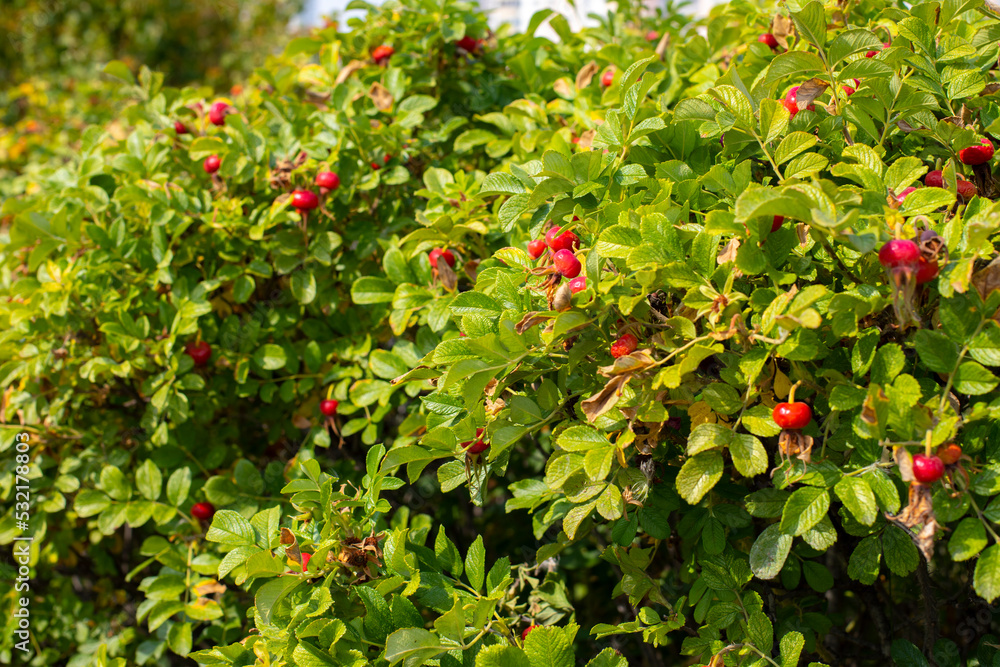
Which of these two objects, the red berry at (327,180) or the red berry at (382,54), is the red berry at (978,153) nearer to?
the red berry at (327,180)

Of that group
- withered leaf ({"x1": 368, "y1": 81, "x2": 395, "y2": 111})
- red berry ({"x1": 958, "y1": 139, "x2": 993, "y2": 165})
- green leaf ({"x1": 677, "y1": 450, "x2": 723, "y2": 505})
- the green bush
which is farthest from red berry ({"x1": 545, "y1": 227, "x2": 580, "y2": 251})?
withered leaf ({"x1": 368, "y1": 81, "x2": 395, "y2": 111})

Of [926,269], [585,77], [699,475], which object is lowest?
[699,475]

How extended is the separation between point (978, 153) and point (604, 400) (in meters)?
0.74

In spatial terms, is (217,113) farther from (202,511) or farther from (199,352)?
(202,511)

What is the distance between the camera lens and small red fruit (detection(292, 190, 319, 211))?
160 centimetres

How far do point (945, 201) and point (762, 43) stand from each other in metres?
0.64

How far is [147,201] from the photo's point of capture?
1713 millimetres

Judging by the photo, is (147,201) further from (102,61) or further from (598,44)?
(102,61)

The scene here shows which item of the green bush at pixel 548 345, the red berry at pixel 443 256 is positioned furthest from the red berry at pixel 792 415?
the red berry at pixel 443 256

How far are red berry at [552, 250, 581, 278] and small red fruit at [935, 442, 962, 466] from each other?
0.51 metres

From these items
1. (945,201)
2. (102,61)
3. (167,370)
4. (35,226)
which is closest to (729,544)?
(945,201)

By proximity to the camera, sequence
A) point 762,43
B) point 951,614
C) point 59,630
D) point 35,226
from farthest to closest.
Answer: point 59,630 < point 951,614 < point 35,226 < point 762,43

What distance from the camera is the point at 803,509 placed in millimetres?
925

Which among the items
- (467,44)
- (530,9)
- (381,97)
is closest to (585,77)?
(467,44)
